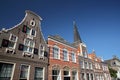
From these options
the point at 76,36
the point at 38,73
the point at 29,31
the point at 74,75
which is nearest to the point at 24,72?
the point at 38,73

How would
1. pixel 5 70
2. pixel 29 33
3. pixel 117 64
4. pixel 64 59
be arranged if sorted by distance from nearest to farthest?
pixel 5 70
pixel 29 33
pixel 64 59
pixel 117 64

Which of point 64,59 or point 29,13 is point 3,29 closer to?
point 29,13

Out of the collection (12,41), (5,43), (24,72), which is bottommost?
(24,72)

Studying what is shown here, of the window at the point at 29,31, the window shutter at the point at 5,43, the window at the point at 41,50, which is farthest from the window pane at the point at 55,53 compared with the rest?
the window shutter at the point at 5,43

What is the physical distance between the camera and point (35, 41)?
14648mm

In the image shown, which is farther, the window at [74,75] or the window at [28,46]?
the window at [74,75]

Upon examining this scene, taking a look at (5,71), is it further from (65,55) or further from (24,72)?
(65,55)

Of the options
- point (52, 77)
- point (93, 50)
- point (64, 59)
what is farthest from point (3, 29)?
point (93, 50)

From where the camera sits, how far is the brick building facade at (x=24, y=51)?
1106 centimetres

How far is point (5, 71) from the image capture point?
1083 cm

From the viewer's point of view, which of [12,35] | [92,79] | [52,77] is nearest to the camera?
[12,35]

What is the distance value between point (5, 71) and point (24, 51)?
3080 mm

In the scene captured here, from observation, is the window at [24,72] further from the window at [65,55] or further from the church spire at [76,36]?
the church spire at [76,36]

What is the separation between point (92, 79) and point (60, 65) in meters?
12.9
